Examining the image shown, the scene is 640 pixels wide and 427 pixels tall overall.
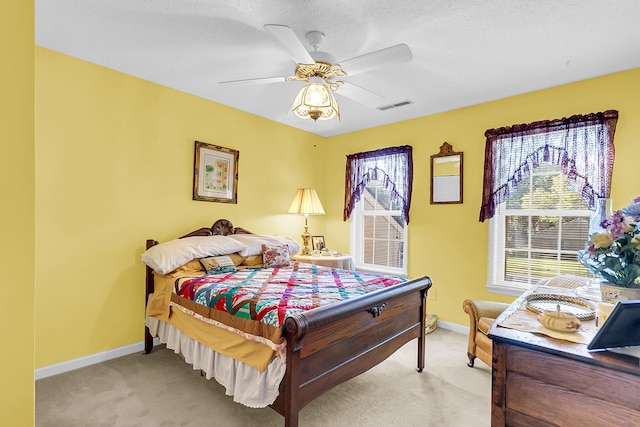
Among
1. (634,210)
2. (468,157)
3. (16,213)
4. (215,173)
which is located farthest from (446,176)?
(16,213)

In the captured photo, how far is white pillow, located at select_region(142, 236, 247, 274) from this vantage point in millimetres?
2738

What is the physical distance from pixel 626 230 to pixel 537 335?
0.46 metres

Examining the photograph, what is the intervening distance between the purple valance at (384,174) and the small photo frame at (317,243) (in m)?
0.48

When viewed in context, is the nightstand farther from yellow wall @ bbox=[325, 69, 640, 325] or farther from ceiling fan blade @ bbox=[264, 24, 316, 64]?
ceiling fan blade @ bbox=[264, 24, 316, 64]

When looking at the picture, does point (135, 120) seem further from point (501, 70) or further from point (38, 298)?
point (501, 70)

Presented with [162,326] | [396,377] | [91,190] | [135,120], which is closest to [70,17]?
[135,120]

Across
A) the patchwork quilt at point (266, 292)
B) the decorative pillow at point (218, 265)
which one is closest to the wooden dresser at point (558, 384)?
the patchwork quilt at point (266, 292)

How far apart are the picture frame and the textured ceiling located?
67 cm

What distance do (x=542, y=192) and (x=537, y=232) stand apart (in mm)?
404

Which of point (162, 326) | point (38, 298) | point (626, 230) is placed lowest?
point (162, 326)

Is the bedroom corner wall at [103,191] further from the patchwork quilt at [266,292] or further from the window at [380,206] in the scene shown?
the window at [380,206]

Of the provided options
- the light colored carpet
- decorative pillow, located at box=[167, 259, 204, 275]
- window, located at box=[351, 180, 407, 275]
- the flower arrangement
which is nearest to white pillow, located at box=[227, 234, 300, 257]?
decorative pillow, located at box=[167, 259, 204, 275]

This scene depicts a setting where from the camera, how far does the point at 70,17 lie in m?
2.13

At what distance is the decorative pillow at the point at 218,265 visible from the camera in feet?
9.55
